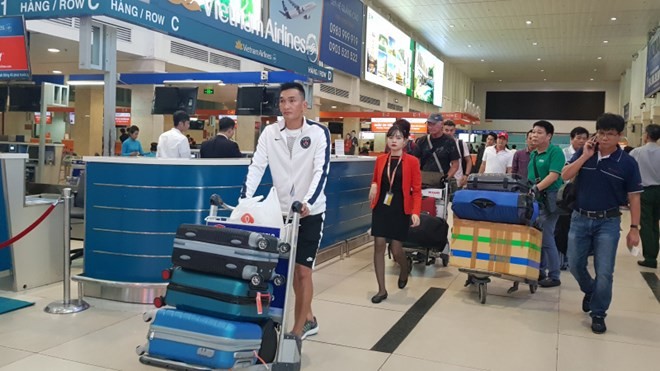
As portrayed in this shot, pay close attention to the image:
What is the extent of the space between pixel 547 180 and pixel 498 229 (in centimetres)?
74

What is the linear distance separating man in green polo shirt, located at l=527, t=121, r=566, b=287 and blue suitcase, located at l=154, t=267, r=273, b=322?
129 inches

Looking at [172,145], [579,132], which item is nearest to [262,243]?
[172,145]

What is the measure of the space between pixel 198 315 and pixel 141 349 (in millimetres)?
332

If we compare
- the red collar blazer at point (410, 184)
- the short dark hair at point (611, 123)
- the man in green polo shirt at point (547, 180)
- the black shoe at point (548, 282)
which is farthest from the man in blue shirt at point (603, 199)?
the black shoe at point (548, 282)

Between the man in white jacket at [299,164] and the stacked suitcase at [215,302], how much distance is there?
71cm

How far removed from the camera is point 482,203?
491 centimetres

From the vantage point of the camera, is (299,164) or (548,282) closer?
(299,164)

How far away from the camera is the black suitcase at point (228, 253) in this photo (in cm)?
251

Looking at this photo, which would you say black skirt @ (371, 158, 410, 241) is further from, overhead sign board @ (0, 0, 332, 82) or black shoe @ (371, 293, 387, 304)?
overhead sign board @ (0, 0, 332, 82)

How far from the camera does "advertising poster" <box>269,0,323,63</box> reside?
28.0 feet

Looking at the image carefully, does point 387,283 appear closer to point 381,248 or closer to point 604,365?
point 381,248

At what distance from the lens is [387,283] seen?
221 inches

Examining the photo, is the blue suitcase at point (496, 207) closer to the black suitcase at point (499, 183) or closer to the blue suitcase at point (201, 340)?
the black suitcase at point (499, 183)

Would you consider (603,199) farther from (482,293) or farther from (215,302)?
(215,302)
